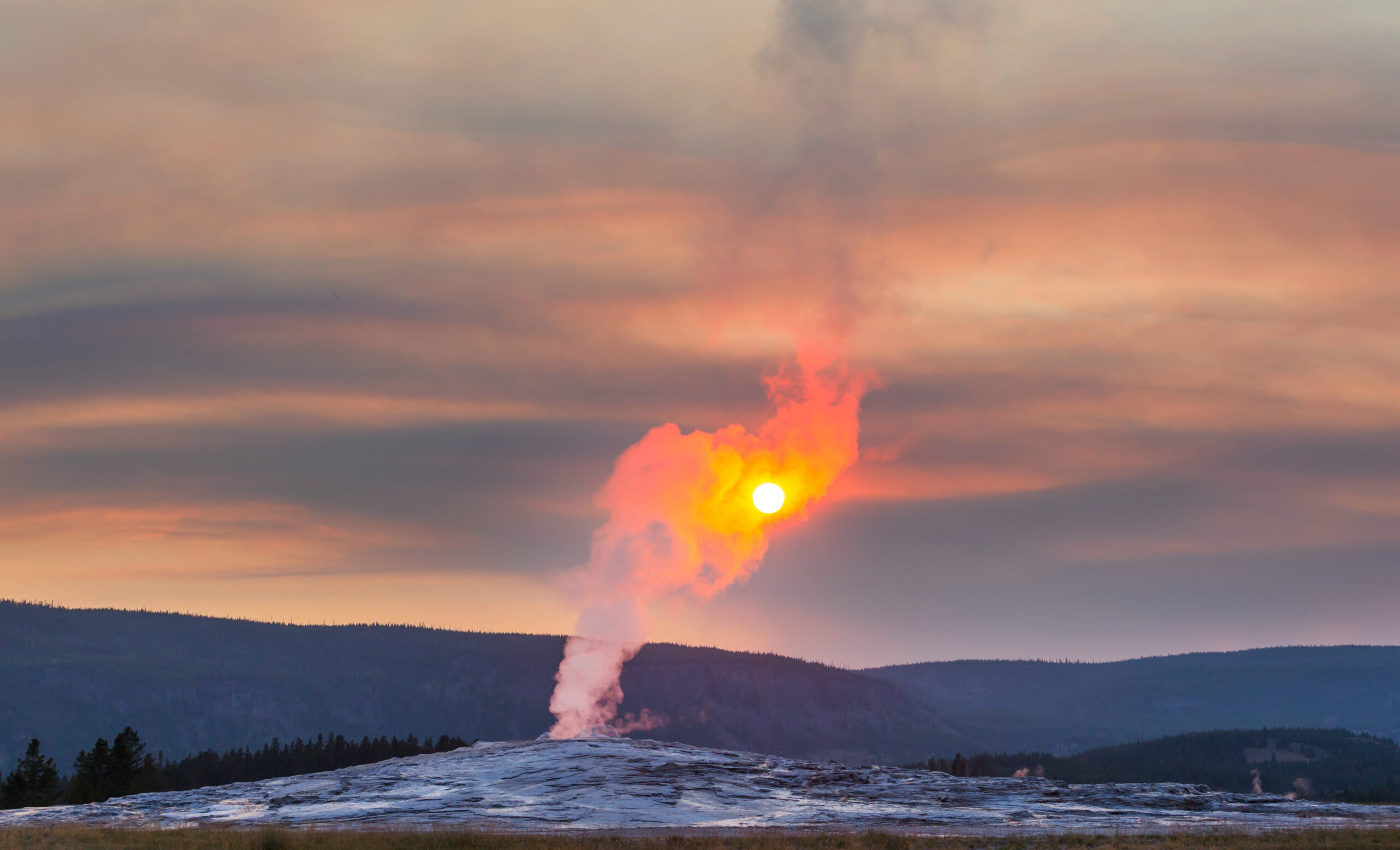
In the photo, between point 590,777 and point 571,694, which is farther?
point 571,694

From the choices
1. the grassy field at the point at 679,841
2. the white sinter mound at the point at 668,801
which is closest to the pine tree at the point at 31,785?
the white sinter mound at the point at 668,801

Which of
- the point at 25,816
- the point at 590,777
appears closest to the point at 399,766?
the point at 590,777

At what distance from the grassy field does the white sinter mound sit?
6.67 meters

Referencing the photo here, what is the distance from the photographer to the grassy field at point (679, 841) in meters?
66.9

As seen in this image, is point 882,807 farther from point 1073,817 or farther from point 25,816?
point 25,816

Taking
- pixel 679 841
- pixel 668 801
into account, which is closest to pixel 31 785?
pixel 668 801

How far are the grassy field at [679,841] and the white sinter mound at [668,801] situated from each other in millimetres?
6673

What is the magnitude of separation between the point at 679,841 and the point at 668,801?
21198 mm

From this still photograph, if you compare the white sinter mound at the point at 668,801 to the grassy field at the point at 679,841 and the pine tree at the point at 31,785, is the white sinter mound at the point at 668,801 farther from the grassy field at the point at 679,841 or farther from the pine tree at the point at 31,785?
the pine tree at the point at 31,785

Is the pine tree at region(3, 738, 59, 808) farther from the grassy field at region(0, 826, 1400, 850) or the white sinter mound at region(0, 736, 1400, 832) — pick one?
the grassy field at region(0, 826, 1400, 850)

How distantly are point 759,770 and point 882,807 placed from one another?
19162 millimetres

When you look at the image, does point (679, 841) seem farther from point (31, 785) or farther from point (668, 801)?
point (31, 785)

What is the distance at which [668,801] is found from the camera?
90938 millimetres

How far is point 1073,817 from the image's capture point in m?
85.2
